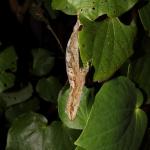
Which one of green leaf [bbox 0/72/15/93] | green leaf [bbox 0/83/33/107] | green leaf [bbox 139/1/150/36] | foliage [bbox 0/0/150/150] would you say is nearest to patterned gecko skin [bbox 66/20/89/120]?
foliage [bbox 0/0/150/150]

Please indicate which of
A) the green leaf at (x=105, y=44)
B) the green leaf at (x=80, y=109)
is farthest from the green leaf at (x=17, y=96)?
the green leaf at (x=105, y=44)

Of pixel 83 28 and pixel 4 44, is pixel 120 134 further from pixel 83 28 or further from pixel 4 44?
pixel 4 44

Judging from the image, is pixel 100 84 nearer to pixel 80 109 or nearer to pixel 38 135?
pixel 80 109

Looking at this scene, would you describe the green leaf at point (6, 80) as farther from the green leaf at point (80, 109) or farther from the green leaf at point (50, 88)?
the green leaf at point (80, 109)

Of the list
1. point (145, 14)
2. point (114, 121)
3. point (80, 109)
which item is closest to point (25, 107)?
point (80, 109)

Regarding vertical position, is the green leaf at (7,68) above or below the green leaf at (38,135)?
above

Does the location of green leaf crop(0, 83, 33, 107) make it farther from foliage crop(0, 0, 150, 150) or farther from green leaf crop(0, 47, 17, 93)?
green leaf crop(0, 47, 17, 93)

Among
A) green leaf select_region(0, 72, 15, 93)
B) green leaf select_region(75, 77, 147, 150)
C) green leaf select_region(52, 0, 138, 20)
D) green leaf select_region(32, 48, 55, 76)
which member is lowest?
green leaf select_region(32, 48, 55, 76)
